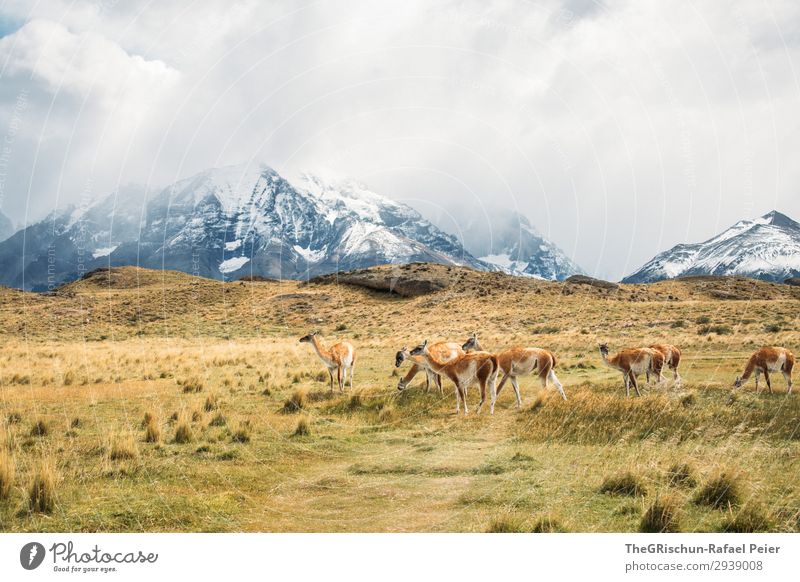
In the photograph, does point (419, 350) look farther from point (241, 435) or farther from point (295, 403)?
point (241, 435)

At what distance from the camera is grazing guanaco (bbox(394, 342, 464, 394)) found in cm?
1755

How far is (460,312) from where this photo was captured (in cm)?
6038

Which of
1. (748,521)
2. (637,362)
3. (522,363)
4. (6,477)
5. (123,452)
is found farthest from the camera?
(637,362)

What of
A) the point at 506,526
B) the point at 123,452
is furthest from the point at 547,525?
the point at 123,452

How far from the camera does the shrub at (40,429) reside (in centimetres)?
1269

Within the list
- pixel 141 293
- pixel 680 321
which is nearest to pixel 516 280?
pixel 680 321

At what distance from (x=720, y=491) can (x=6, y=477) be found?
10280 millimetres

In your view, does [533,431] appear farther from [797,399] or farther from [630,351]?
[797,399]

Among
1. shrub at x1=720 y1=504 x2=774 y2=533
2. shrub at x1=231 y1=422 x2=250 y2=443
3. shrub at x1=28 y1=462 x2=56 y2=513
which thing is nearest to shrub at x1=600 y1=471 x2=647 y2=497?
shrub at x1=720 y1=504 x2=774 y2=533

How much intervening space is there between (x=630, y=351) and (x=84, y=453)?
14.1 metres

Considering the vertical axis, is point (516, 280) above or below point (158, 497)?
above

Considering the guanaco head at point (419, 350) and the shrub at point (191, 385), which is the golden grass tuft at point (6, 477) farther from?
the shrub at point (191, 385)

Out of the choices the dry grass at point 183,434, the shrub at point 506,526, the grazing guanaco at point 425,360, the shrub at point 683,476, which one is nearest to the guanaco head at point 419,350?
the grazing guanaco at point 425,360

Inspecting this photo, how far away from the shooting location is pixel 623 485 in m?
8.36
